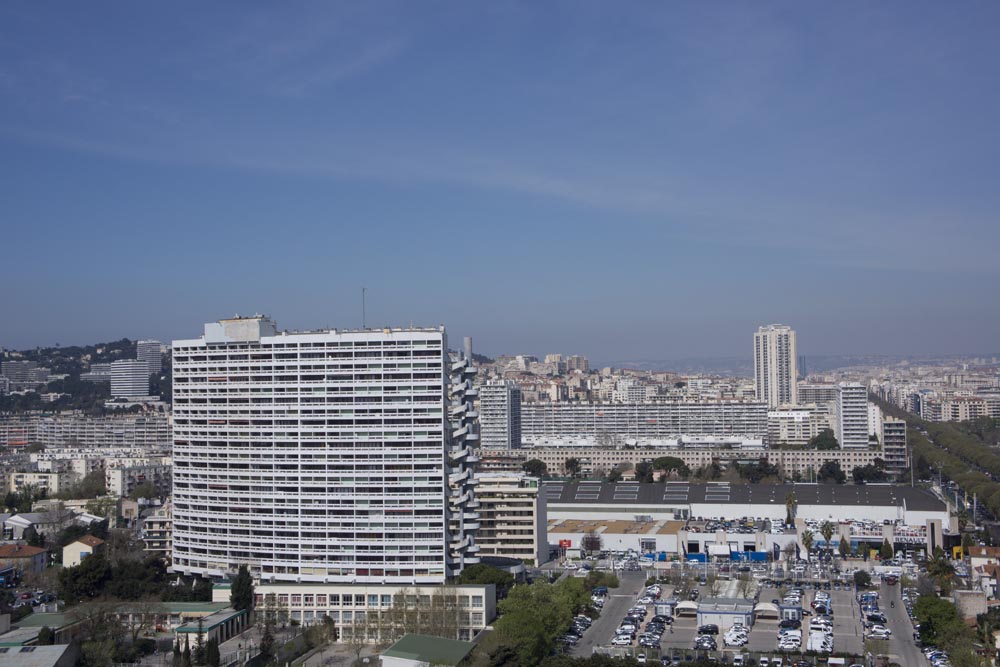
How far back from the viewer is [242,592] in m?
24.7

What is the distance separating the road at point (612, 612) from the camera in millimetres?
23484

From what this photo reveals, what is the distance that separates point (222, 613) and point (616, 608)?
9859mm

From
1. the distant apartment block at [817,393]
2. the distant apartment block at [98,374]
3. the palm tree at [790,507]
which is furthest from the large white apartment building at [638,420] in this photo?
the distant apartment block at [98,374]

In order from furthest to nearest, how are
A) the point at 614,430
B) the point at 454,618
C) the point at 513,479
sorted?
1. the point at 614,430
2. the point at 513,479
3. the point at 454,618

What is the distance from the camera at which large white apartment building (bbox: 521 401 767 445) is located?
72.0 metres

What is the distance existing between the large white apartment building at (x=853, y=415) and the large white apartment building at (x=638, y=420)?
23.8 ft

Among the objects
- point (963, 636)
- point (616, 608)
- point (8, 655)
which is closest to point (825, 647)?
point (963, 636)

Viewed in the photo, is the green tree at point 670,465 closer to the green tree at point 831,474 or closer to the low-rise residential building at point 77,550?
the green tree at point 831,474

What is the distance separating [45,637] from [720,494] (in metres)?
28.1

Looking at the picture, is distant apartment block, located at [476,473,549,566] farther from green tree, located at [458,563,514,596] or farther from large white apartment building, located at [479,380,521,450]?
large white apartment building, located at [479,380,521,450]

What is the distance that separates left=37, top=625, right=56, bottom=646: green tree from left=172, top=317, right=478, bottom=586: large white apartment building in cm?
536

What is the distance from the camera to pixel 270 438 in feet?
86.1

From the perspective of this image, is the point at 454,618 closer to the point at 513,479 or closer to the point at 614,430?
the point at 513,479

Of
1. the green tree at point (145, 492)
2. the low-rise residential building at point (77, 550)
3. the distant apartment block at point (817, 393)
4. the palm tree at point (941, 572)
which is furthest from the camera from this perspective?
the distant apartment block at point (817, 393)
